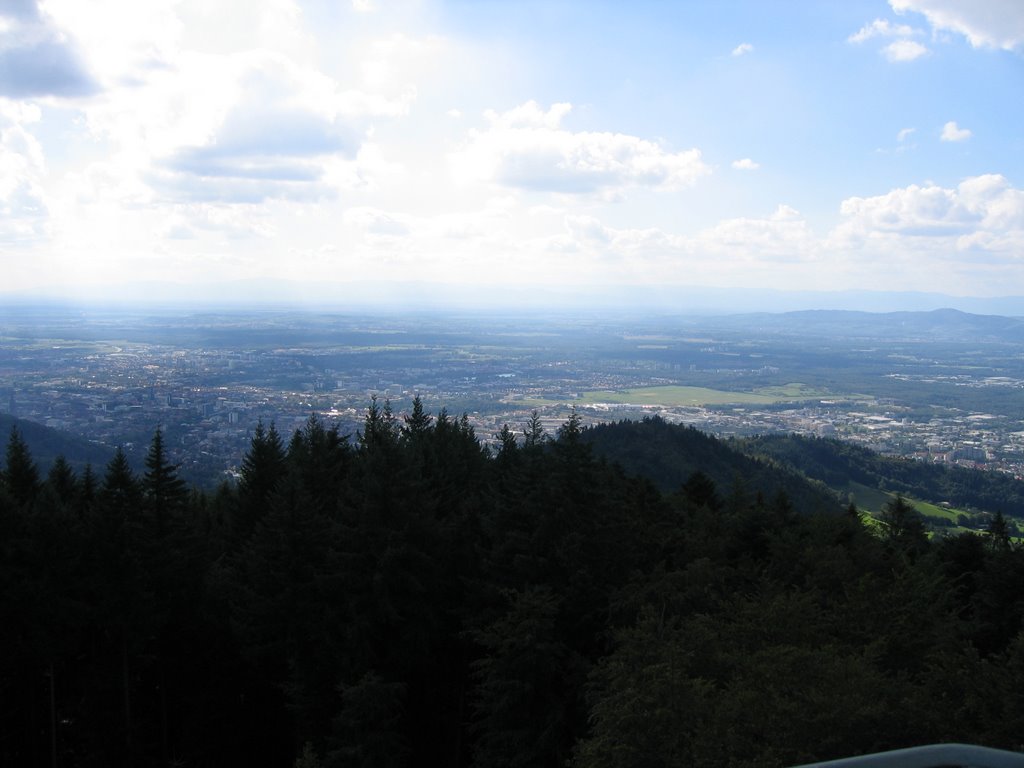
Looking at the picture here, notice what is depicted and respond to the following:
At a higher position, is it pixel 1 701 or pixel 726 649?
pixel 726 649

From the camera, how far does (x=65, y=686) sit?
19.1 meters

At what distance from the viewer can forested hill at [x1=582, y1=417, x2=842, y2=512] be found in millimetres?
66312

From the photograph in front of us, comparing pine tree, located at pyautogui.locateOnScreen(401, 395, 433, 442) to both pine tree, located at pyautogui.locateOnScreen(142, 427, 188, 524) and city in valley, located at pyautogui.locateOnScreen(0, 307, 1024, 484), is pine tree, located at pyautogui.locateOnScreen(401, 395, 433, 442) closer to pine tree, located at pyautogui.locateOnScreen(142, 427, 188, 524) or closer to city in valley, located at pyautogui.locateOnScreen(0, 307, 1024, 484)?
pine tree, located at pyautogui.locateOnScreen(142, 427, 188, 524)

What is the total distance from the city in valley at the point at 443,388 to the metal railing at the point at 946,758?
55886 millimetres

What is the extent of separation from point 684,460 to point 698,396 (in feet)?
220

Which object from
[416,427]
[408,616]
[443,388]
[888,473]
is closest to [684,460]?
[888,473]

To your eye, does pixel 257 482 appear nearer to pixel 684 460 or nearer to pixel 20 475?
pixel 20 475

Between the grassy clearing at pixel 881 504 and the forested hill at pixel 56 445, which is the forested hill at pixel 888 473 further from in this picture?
the forested hill at pixel 56 445

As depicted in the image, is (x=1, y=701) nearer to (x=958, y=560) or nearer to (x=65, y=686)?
(x=65, y=686)

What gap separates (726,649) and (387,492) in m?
9.08

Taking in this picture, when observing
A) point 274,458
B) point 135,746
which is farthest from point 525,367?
point 135,746

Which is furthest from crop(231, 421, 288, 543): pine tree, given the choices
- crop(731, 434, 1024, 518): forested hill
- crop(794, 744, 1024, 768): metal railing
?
crop(731, 434, 1024, 518): forested hill

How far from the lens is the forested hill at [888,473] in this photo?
7431 cm

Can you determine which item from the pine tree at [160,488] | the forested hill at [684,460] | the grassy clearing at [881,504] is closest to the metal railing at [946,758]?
the pine tree at [160,488]
